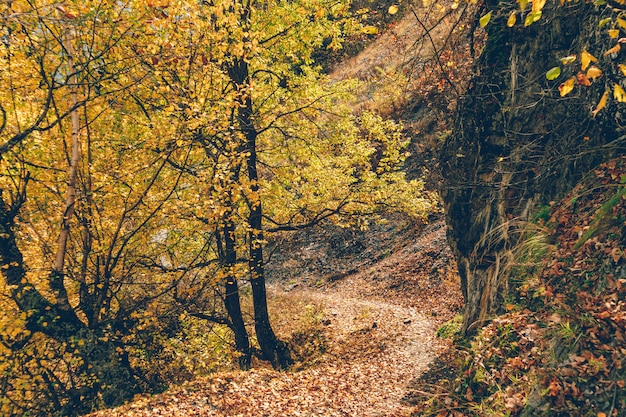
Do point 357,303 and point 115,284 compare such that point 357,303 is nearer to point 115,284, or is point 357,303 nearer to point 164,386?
point 164,386

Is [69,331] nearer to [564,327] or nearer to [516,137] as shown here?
[564,327]

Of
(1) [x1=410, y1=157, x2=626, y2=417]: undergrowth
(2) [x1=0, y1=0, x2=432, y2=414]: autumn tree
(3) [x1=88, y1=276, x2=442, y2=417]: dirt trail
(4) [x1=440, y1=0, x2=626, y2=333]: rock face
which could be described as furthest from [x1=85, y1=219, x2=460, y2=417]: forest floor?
(4) [x1=440, y1=0, x2=626, y2=333]: rock face

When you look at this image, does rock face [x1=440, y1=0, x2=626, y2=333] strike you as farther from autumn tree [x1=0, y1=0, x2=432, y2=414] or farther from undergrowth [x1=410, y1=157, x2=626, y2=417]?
autumn tree [x1=0, y1=0, x2=432, y2=414]

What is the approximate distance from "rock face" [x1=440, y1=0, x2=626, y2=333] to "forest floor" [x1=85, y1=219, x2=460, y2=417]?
2.42 m

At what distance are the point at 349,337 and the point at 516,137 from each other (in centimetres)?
761

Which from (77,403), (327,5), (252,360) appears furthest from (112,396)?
(327,5)

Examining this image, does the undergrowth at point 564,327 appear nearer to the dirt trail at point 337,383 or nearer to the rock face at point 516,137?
the rock face at point 516,137

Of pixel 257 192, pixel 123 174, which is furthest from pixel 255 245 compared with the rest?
pixel 123 174

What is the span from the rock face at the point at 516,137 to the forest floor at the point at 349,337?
7.93ft

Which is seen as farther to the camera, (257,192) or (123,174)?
(257,192)

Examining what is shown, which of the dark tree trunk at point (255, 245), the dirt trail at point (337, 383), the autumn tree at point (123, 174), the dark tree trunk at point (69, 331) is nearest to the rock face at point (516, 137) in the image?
the dirt trail at point (337, 383)

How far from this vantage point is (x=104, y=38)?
7020 mm

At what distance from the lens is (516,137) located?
264 inches

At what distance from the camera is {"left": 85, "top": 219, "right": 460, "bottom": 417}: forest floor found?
716 cm
